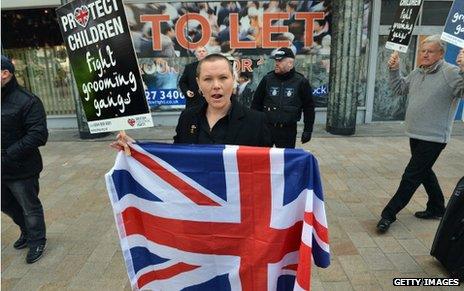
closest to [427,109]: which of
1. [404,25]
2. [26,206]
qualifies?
[404,25]

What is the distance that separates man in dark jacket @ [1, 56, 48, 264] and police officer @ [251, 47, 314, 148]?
8.39ft

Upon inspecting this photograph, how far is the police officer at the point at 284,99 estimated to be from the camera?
497 cm

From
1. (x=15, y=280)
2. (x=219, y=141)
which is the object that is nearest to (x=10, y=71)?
(x=15, y=280)

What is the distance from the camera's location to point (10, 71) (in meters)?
3.66

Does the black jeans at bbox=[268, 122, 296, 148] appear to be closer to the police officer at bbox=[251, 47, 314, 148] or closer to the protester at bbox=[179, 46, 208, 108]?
the police officer at bbox=[251, 47, 314, 148]

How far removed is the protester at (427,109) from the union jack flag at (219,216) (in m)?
2.32

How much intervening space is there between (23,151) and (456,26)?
4.12 metres

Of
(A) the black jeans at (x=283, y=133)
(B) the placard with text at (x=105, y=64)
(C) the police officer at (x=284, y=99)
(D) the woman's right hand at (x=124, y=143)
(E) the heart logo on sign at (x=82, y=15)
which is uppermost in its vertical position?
(E) the heart logo on sign at (x=82, y=15)

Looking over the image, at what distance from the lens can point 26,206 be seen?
13.0 ft

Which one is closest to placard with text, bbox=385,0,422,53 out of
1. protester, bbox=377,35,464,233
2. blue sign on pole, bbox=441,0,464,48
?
protester, bbox=377,35,464,233

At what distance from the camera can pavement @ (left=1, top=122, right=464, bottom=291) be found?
3.68 m

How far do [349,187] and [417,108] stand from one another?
6.53 feet

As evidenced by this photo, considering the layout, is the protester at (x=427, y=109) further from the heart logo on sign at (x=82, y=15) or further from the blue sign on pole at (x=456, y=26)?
the heart logo on sign at (x=82, y=15)

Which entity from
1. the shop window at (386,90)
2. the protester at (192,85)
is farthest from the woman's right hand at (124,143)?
the shop window at (386,90)
